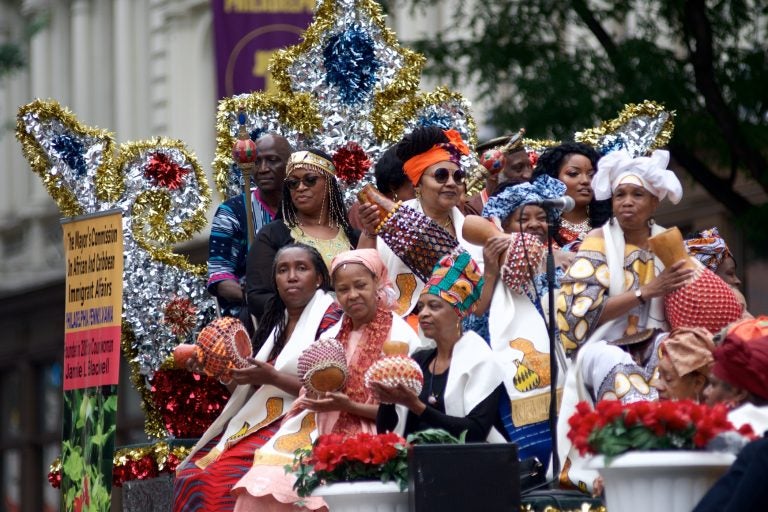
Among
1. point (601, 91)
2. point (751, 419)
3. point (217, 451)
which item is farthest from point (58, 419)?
point (751, 419)

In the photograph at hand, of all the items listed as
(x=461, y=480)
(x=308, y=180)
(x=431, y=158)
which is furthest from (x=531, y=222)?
(x=461, y=480)

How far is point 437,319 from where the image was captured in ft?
28.7

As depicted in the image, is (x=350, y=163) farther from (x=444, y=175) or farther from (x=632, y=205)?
(x=632, y=205)

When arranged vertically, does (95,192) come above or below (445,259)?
above

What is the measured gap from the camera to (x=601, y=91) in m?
15.0

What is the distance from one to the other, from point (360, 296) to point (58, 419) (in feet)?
67.3

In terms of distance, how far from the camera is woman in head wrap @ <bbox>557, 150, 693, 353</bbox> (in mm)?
8984

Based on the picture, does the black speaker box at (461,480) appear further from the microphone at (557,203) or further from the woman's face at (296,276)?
the woman's face at (296,276)

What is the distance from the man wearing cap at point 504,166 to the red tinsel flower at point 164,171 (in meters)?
1.87

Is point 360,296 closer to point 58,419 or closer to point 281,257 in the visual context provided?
point 281,257

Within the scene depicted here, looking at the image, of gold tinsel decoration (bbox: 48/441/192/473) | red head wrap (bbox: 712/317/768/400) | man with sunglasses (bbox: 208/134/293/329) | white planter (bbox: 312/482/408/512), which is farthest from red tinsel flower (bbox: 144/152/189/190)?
red head wrap (bbox: 712/317/768/400)

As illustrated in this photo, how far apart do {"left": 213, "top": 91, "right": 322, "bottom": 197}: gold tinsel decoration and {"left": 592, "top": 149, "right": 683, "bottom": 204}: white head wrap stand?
274cm

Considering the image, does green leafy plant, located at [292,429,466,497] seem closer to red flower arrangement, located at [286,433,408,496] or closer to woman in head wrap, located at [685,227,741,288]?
red flower arrangement, located at [286,433,408,496]

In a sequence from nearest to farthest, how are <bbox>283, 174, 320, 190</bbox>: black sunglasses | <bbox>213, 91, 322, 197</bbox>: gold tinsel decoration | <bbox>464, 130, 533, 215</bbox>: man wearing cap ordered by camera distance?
1. <bbox>283, 174, 320, 190</bbox>: black sunglasses
2. <bbox>464, 130, 533, 215</bbox>: man wearing cap
3. <bbox>213, 91, 322, 197</bbox>: gold tinsel decoration
